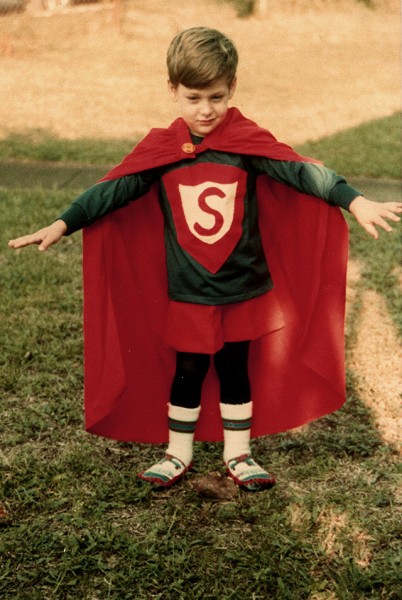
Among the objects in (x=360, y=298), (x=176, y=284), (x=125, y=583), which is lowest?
(x=125, y=583)

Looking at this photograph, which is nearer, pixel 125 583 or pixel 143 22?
pixel 125 583

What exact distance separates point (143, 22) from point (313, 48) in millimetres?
3202

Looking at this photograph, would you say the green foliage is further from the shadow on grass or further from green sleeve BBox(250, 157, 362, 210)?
green sleeve BBox(250, 157, 362, 210)

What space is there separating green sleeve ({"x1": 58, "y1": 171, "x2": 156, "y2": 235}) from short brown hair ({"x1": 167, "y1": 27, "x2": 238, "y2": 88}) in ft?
1.12

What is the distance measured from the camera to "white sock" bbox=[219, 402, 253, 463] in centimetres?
301

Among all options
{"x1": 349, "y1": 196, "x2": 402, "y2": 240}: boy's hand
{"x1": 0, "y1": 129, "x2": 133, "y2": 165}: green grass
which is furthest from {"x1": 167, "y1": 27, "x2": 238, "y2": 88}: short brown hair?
{"x1": 0, "y1": 129, "x2": 133, "y2": 165}: green grass

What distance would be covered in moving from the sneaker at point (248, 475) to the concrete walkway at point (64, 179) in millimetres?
3706

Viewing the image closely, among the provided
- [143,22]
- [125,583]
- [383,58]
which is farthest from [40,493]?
[143,22]

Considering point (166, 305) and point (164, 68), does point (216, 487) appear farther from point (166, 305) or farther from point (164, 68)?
point (164, 68)

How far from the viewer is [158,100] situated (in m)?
10.1

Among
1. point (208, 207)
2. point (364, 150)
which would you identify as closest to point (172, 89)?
point (208, 207)

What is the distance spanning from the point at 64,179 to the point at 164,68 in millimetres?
5801

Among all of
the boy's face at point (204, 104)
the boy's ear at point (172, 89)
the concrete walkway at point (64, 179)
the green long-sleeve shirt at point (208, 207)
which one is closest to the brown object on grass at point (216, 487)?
the green long-sleeve shirt at point (208, 207)

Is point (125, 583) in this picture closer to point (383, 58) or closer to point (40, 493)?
point (40, 493)
